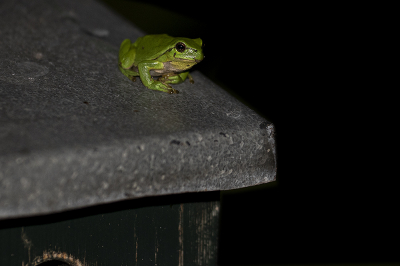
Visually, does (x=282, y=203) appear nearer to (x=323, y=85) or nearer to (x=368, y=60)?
(x=323, y=85)

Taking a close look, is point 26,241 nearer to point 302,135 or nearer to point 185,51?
point 185,51

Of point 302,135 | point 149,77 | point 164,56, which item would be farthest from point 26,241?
point 302,135

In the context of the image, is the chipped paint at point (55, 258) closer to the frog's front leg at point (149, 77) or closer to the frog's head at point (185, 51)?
the frog's front leg at point (149, 77)

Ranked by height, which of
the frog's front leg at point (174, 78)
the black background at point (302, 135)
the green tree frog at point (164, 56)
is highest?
the green tree frog at point (164, 56)

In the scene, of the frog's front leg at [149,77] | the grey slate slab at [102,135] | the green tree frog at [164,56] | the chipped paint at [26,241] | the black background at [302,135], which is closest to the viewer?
the grey slate slab at [102,135]

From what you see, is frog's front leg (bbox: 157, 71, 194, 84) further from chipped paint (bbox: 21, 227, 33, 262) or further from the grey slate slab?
chipped paint (bbox: 21, 227, 33, 262)

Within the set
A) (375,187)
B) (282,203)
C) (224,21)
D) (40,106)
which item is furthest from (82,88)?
(375,187)

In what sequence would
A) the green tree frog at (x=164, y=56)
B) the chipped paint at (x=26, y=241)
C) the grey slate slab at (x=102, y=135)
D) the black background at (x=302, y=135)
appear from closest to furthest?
1. the grey slate slab at (x=102, y=135)
2. the chipped paint at (x=26, y=241)
3. the green tree frog at (x=164, y=56)
4. the black background at (x=302, y=135)

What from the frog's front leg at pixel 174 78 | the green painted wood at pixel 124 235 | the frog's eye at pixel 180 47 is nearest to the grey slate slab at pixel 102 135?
the frog's front leg at pixel 174 78
